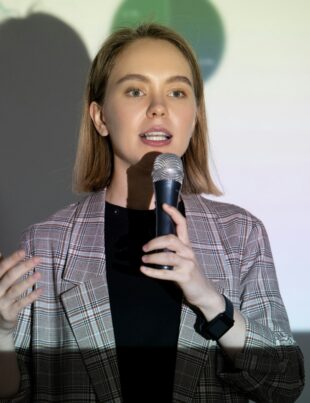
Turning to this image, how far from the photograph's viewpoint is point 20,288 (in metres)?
0.91

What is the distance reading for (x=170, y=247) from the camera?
0.84 meters

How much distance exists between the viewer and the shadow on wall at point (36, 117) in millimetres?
1793

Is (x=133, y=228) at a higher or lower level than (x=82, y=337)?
higher

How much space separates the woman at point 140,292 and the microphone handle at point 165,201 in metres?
0.04

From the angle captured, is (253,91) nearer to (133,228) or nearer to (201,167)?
(201,167)

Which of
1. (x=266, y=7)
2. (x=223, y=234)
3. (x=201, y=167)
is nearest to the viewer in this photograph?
(x=223, y=234)

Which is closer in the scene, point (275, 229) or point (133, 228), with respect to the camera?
point (133, 228)

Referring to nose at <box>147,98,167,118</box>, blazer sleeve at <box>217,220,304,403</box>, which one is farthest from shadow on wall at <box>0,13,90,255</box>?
blazer sleeve at <box>217,220,304,403</box>

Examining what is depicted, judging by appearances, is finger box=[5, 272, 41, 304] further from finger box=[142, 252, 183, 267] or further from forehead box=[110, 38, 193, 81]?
forehead box=[110, 38, 193, 81]

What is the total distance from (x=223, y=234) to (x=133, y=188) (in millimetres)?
203

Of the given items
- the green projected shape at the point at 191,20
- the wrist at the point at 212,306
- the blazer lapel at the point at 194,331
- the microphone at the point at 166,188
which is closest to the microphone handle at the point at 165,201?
the microphone at the point at 166,188

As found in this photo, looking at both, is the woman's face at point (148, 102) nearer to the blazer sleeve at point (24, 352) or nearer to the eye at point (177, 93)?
the eye at point (177, 93)

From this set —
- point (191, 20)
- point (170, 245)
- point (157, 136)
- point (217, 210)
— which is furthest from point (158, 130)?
point (191, 20)

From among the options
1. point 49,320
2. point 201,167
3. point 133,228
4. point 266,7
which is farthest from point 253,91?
point 49,320
